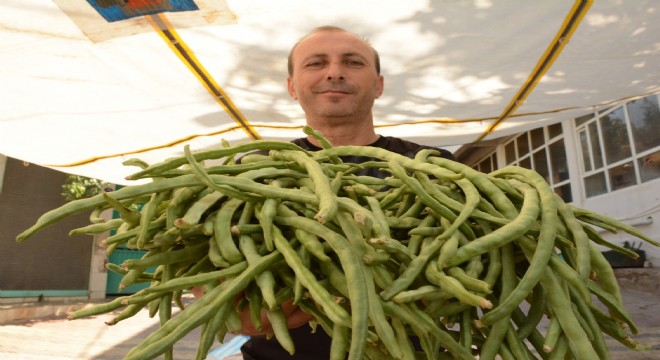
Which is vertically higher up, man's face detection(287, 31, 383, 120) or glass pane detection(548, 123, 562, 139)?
glass pane detection(548, 123, 562, 139)

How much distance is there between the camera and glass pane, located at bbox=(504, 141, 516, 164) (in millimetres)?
14761

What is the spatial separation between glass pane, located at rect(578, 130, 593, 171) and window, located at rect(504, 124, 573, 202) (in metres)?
0.71

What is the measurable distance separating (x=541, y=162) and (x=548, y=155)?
0.48m

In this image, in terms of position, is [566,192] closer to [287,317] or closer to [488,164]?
[488,164]

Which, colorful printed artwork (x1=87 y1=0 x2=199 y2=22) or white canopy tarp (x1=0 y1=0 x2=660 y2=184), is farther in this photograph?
white canopy tarp (x1=0 y1=0 x2=660 y2=184)

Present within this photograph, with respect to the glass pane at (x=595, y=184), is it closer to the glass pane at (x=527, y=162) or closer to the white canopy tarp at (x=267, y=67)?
the glass pane at (x=527, y=162)

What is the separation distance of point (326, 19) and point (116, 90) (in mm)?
2110

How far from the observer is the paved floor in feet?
16.8

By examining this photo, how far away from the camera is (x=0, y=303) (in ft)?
28.4

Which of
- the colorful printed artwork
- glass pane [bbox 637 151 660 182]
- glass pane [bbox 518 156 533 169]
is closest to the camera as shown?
the colorful printed artwork

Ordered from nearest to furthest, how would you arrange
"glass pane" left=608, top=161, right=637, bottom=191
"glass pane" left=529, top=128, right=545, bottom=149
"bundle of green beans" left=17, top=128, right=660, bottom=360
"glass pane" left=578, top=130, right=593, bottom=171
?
"bundle of green beans" left=17, top=128, right=660, bottom=360 < "glass pane" left=608, top=161, right=637, bottom=191 < "glass pane" left=578, top=130, right=593, bottom=171 < "glass pane" left=529, top=128, right=545, bottom=149

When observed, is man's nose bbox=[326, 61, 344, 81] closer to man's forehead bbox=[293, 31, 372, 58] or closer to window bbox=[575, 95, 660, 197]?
man's forehead bbox=[293, 31, 372, 58]

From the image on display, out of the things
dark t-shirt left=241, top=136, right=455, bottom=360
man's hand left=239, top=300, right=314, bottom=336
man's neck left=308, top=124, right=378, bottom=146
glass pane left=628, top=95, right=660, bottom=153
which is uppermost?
glass pane left=628, top=95, right=660, bottom=153

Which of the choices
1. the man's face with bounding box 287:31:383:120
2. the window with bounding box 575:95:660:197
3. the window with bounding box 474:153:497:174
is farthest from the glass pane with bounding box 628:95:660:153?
the man's face with bounding box 287:31:383:120
